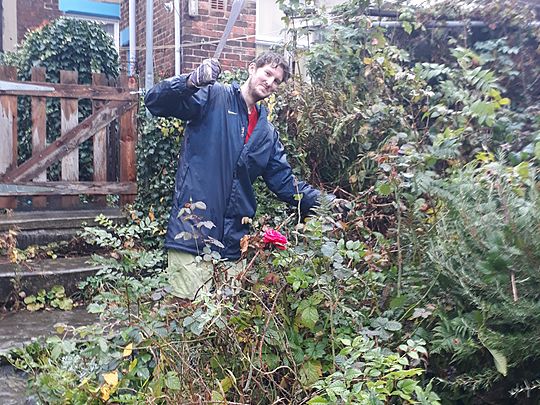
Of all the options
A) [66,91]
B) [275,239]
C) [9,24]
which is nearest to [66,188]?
[66,91]

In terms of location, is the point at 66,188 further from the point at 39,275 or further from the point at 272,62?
the point at 272,62

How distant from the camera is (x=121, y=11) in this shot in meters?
11.0

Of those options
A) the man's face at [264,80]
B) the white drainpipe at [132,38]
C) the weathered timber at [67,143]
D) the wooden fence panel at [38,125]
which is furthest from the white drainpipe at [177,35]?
the man's face at [264,80]

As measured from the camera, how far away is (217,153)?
129 inches

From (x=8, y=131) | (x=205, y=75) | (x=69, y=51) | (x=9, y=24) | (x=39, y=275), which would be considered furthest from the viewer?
(x=9, y=24)

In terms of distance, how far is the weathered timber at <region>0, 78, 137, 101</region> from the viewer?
513 centimetres

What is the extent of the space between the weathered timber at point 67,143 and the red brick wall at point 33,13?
309 inches

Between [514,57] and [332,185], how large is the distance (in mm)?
1941

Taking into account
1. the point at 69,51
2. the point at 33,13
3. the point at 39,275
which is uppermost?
the point at 33,13

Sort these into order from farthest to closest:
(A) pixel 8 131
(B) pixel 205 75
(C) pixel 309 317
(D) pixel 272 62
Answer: (A) pixel 8 131 → (D) pixel 272 62 → (B) pixel 205 75 → (C) pixel 309 317

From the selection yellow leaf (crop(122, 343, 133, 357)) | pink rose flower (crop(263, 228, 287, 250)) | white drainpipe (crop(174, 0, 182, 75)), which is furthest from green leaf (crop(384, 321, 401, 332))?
white drainpipe (crop(174, 0, 182, 75))

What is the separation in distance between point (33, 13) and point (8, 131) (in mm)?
8189

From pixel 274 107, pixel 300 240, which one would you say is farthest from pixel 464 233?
pixel 274 107

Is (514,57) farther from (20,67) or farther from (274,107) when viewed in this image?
(20,67)
